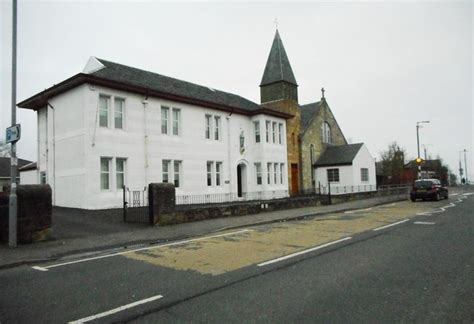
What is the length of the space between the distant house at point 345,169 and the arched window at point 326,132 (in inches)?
73.0

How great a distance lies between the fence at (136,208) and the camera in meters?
15.1

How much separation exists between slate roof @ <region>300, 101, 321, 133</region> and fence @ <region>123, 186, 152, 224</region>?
20274 millimetres

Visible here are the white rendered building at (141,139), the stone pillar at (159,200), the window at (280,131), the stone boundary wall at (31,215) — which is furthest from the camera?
the window at (280,131)

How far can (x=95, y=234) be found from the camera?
1220 cm

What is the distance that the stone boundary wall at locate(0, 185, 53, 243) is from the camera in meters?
10.6

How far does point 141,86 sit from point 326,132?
26267 millimetres

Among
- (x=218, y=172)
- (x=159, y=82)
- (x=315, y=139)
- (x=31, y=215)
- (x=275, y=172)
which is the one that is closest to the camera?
(x=31, y=215)

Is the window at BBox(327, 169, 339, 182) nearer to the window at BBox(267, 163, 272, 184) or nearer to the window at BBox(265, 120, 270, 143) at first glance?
the window at BBox(267, 163, 272, 184)

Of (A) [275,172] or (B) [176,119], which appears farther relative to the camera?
(A) [275,172]

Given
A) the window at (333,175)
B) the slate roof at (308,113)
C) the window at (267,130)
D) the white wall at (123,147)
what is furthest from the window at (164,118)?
the window at (333,175)

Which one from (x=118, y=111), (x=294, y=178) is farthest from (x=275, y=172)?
(x=118, y=111)

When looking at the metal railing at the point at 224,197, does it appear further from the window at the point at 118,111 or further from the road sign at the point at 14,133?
the road sign at the point at 14,133

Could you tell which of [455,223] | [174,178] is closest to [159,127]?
[174,178]

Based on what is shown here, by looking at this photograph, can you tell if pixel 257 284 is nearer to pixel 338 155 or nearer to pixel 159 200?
pixel 159 200
